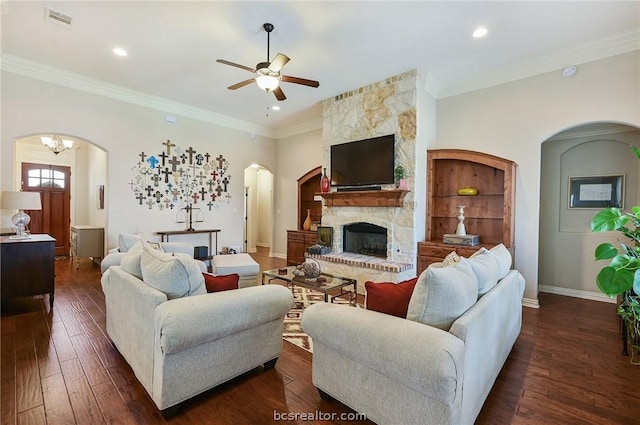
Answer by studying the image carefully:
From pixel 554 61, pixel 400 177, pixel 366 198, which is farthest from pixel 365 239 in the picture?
pixel 554 61

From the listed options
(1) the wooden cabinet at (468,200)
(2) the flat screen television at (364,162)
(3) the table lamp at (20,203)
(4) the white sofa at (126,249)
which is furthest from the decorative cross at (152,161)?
(1) the wooden cabinet at (468,200)

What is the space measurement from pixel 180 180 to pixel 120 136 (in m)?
1.24

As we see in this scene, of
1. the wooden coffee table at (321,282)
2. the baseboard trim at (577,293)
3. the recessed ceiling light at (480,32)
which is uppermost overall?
the recessed ceiling light at (480,32)

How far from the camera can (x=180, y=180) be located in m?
5.89

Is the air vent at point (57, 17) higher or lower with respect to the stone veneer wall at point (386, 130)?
higher

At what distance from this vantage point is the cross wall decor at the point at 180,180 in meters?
5.43

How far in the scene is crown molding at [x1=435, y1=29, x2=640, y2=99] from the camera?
3392 mm

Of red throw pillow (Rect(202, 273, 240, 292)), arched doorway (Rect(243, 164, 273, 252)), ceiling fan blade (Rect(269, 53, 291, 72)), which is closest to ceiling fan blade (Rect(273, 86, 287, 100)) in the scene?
ceiling fan blade (Rect(269, 53, 291, 72))

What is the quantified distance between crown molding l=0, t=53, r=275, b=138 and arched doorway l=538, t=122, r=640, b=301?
6.08 metres

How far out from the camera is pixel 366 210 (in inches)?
195

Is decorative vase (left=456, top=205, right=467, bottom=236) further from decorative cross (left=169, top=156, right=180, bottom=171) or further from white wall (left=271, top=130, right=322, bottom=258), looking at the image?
decorative cross (left=169, top=156, right=180, bottom=171)

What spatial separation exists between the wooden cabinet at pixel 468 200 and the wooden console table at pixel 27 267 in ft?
15.8

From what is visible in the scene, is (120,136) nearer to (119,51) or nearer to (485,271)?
(119,51)

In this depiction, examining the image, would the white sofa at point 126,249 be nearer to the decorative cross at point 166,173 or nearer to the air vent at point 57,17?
the decorative cross at point 166,173
